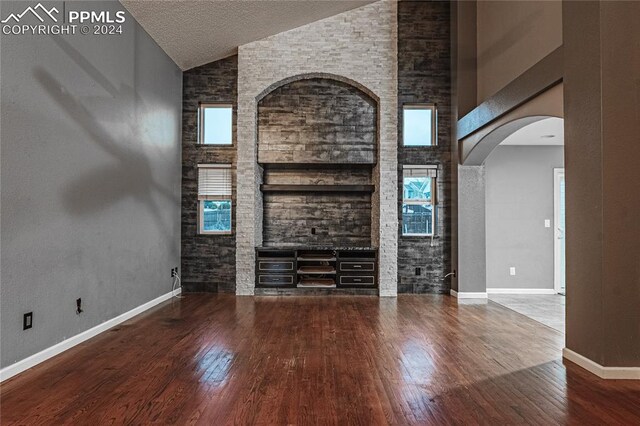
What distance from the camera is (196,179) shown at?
6.97 meters

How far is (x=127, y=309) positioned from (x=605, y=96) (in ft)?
16.8

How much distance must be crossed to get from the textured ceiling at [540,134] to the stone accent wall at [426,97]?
108cm

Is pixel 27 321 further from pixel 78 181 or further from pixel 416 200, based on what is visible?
pixel 416 200

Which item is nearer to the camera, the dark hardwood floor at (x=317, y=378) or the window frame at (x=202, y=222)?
the dark hardwood floor at (x=317, y=378)

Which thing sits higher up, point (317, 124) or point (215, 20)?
point (215, 20)

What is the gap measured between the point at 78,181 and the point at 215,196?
124 inches

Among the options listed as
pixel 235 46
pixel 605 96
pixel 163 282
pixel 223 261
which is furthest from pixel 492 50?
pixel 163 282

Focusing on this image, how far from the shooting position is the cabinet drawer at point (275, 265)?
6.75 m

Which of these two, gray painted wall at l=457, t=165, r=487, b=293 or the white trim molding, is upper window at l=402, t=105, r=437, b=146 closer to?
gray painted wall at l=457, t=165, r=487, b=293

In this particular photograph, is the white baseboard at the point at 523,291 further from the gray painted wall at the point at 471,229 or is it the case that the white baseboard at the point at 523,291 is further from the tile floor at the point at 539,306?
the gray painted wall at the point at 471,229

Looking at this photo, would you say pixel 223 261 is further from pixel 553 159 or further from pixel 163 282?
pixel 553 159

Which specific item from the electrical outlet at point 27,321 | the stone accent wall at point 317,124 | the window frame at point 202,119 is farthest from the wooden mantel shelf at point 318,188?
the electrical outlet at point 27,321

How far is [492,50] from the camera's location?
5.95 meters

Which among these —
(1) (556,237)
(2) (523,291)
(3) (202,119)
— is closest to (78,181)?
(3) (202,119)
